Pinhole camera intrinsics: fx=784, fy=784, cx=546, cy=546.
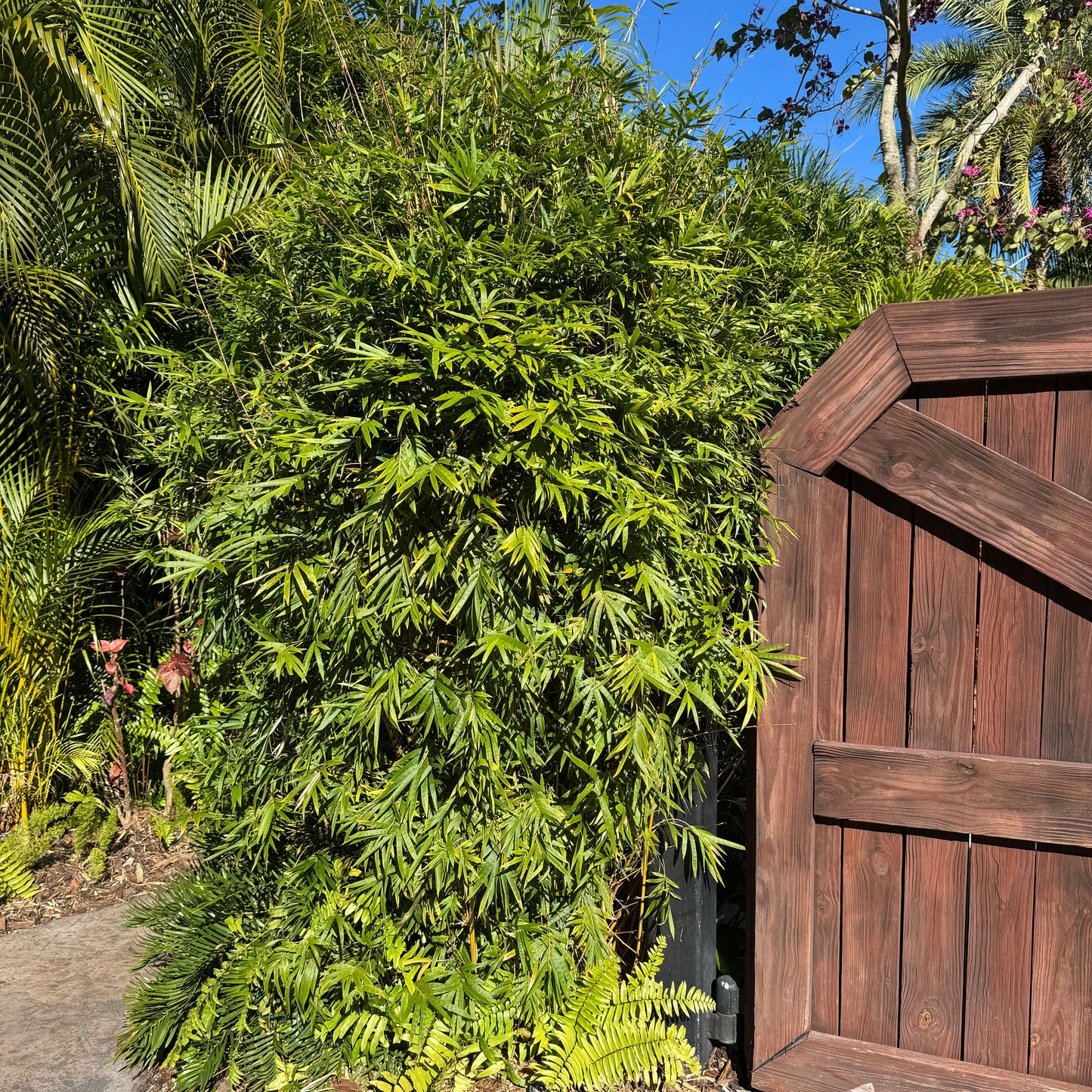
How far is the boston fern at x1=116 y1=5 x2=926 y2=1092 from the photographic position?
196 cm

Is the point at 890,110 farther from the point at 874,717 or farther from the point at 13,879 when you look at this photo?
the point at 13,879

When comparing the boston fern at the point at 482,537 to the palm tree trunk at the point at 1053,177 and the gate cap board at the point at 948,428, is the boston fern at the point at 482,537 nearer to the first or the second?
the gate cap board at the point at 948,428

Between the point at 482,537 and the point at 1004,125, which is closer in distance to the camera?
the point at 482,537

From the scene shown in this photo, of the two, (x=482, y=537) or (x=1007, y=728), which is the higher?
(x=482, y=537)

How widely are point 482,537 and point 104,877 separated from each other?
344cm

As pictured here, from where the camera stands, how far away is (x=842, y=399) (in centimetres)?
221

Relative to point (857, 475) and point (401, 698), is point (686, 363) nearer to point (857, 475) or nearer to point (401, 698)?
point (857, 475)

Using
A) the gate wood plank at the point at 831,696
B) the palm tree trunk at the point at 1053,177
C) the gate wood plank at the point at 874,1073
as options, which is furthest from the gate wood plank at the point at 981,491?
the palm tree trunk at the point at 1053,177

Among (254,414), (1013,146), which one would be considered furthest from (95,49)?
(1013,146)

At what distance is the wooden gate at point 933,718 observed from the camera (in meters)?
2.04

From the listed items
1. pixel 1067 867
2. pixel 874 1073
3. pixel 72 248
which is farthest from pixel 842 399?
pixel 72 248

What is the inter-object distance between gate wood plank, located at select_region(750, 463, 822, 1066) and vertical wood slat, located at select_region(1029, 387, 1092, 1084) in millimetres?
585

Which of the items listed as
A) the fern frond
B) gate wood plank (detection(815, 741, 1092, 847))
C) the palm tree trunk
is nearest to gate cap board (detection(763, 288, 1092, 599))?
gate wood plank (detection(815, 741, 1092, 847))

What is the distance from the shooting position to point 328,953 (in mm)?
2275
